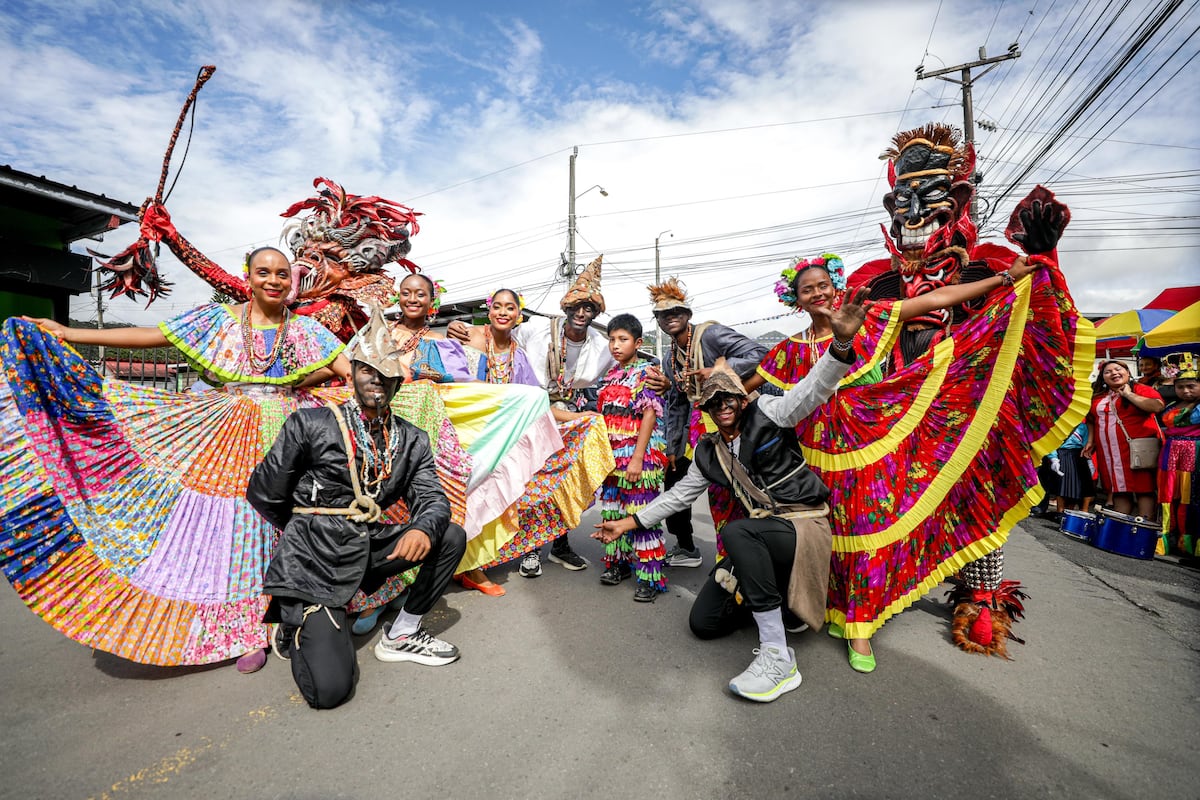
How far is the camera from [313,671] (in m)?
2.26

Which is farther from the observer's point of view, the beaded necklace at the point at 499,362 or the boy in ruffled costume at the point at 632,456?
the beaded necklace at the point at 499,362

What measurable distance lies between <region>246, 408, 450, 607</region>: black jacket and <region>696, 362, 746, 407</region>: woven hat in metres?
1.50

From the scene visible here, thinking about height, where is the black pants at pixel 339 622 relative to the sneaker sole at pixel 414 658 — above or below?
above

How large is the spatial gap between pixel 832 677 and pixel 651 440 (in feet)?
5.58

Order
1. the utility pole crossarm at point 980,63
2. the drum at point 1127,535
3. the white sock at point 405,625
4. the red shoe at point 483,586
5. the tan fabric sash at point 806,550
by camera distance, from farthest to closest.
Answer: the utility pole crossarm at point 980,63 → the drum at point 1127,535 → the red shoe at point 483,586 → the white sock at point 405,625 → the tan fabric sash at point 806,550

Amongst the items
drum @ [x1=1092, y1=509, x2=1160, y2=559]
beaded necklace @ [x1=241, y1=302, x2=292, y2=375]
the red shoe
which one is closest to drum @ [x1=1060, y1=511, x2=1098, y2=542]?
drum @ [x1=1092, y1=509, x2=1160, y2=559]

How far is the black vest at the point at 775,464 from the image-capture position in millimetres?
2764

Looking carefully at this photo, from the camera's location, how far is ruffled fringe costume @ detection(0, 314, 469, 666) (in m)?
2.33

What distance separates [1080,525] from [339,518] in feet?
21.5

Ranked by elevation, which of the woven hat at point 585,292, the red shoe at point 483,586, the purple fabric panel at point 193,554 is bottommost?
the red shoe at point 483,586

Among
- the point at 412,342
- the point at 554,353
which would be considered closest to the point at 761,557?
the point at 554,353

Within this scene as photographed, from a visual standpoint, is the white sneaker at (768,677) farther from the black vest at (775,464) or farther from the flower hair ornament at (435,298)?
the flower hair ornament at (435,298)

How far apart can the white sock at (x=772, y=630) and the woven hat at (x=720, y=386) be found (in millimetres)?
1051

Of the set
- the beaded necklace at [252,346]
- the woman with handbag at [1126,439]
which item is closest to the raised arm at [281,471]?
the beaded necklace at [252,346]
